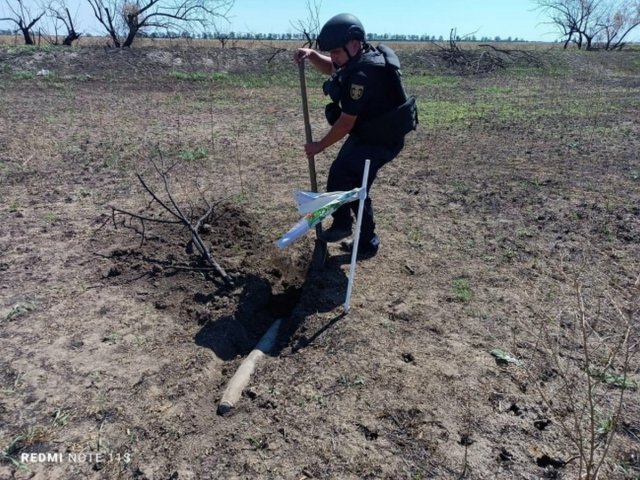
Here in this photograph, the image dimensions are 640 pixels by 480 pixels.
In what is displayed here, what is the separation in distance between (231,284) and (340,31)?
1977 millimetres

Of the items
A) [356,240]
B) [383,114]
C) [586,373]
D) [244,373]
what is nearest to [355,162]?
[383,114]

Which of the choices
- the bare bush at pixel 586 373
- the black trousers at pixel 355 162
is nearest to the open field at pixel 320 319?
the bare bush at pixel 586 373

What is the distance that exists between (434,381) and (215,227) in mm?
2582

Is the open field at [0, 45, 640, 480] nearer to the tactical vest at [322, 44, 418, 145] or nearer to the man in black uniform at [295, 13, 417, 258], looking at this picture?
the man in black uniform at [295, 13, 417, 258]

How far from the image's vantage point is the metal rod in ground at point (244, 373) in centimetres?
258

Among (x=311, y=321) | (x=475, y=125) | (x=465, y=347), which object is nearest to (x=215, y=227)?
(x=311, y=321)

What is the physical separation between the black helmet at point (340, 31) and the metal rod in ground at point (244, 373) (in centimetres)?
200

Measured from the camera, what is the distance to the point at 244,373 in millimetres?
2799

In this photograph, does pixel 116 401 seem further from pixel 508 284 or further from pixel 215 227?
pixel 508 284

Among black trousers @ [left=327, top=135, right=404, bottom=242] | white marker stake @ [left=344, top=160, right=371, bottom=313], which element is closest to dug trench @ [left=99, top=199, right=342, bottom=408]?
white marker stake @ [left=344, top=160, right=371, bottom=313]

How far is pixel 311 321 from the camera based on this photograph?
126 inches

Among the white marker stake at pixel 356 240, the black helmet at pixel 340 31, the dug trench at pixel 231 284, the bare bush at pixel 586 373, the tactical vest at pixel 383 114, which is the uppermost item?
the black helmet at pixel 340 31

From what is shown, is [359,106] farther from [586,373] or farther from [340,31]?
[586,373]

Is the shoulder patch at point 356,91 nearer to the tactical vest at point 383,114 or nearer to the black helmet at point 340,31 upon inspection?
the tactical vest at point 383,114
